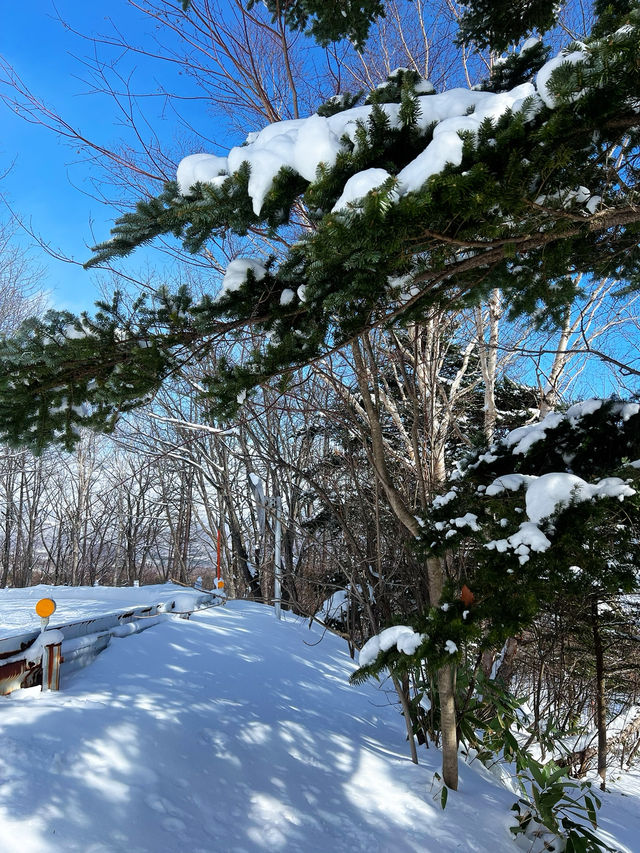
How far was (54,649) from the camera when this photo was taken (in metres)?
3.00

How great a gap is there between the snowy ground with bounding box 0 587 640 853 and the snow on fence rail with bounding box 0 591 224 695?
9 centimetres

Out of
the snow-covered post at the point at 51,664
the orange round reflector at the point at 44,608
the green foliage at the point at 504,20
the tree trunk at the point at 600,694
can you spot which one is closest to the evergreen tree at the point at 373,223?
the green foliage at the point at 504,20

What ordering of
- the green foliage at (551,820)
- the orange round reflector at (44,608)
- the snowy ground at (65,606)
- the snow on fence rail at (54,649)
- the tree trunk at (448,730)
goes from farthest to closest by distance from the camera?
the snowy ground at (65,606) < the tree trunk at (448,730) < the orange round reflector at (44,608) < the snow on fence rail at (54,649) < the green foliage at (551,820)

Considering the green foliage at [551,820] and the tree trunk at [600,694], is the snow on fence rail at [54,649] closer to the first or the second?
the green foliage at [551,820]

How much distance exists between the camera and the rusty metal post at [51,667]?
2.95 m

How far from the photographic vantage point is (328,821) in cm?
258

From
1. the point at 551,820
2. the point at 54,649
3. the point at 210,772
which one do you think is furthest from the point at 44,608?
the point at 551,820

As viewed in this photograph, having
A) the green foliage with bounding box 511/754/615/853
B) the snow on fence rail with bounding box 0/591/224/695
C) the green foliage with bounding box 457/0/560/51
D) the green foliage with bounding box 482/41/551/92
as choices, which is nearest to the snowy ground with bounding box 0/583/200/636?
the snow on fence rail with bounding box 0/591/224/695

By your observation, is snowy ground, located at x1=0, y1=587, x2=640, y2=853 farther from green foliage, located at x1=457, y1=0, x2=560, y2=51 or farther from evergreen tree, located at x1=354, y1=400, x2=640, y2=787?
green foliage, located at x1=457, y1=0, x2=560, y2=51

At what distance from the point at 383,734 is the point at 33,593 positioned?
20.3 feet

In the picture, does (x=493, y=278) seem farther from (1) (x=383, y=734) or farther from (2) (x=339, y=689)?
(2) (x=339, y=689)

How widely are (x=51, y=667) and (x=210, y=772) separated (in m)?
1.14

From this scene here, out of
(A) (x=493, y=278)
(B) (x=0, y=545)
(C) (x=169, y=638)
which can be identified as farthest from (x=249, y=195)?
(B) (x=0, y=545)

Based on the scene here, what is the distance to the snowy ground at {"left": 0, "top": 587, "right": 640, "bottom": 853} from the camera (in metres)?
2.06
